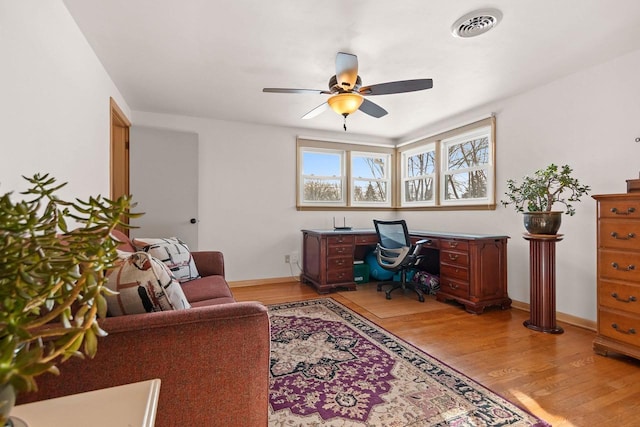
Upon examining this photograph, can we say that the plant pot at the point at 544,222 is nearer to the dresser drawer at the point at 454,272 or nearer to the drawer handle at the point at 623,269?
the drawer handle at the point at 623,269

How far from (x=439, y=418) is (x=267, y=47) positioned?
8.52 ft

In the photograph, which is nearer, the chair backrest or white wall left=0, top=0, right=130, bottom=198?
white wall left=0, top=0, right=130, bottom=198

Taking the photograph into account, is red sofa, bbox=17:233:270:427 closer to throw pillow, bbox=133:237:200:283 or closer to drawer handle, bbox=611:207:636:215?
throw pillow, bbox=133:237:200:283

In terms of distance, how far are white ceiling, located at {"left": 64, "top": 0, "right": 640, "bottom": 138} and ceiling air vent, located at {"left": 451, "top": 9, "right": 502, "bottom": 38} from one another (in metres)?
0.05

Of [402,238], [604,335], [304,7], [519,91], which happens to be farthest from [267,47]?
[604,335]

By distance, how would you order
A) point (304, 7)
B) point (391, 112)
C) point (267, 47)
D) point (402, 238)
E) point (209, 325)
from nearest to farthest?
1. point (209, 325)
2. point (304, 7)
3. point (267, 47)
4. point (402, 238)
5. point (391, 112)

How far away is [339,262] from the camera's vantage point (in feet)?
13.0

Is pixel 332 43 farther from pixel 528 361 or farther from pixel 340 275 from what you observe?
pixel 340 275

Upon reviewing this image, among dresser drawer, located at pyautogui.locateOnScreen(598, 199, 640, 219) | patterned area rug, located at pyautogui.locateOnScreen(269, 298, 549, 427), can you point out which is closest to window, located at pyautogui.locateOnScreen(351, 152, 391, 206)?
patterned area rug, located at pyautogui.locateOnScreen(269, 298, 549, 427)

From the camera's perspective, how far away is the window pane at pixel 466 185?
371 cm

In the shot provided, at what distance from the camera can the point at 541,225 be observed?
2.56 meters

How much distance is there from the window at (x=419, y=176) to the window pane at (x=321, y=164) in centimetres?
114

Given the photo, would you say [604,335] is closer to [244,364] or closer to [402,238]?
[402,238]

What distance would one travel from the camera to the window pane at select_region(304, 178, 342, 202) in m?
4.65
